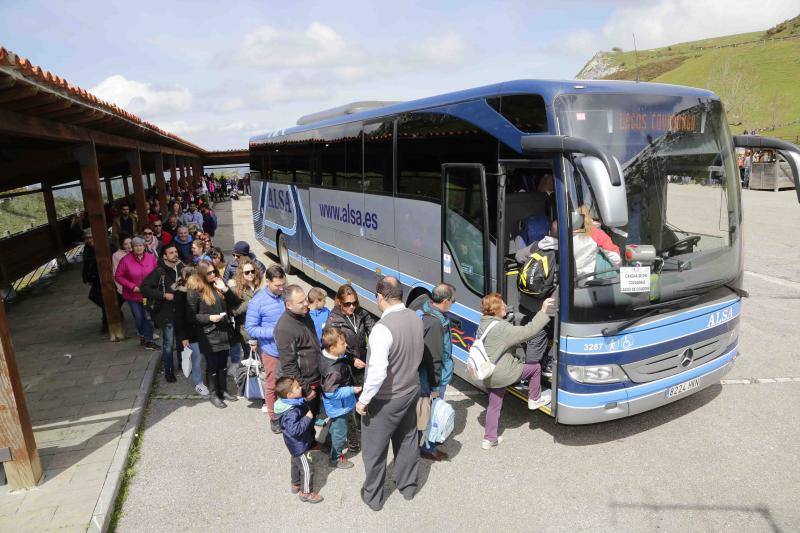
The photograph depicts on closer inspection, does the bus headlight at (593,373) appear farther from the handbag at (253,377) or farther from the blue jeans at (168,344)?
the blue jeans at (168,344)

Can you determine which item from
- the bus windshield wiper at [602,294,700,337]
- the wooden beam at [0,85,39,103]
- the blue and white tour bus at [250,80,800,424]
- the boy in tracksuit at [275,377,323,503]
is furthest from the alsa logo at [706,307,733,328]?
the wooden beam at [0,85,39,103]

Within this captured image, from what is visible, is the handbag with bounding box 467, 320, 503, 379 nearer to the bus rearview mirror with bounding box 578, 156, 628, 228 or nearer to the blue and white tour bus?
the blue and white tour bus

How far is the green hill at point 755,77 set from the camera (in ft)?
196

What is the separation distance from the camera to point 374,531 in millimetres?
4051

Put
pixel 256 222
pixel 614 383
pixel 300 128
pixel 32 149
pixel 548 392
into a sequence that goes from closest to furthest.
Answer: pixel 614 383
pixel 548 392
pixel 32 149
pixel 300 128
pixel 256 222

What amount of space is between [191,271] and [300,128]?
6.03m

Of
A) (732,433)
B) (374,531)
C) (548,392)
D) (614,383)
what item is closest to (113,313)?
(374,531)

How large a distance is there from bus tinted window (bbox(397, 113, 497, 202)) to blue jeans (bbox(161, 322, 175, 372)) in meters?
3.48

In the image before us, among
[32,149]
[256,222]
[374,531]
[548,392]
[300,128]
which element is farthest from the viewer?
[256,222]

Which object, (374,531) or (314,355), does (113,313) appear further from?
(374,531)

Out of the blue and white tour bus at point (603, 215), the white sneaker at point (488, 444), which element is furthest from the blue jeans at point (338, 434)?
the blue and white tour bus at point (603, 215)

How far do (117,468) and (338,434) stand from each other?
6.71 ft

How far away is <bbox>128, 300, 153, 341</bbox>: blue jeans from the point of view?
7758 millimetres

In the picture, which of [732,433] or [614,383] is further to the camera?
[732,433]
